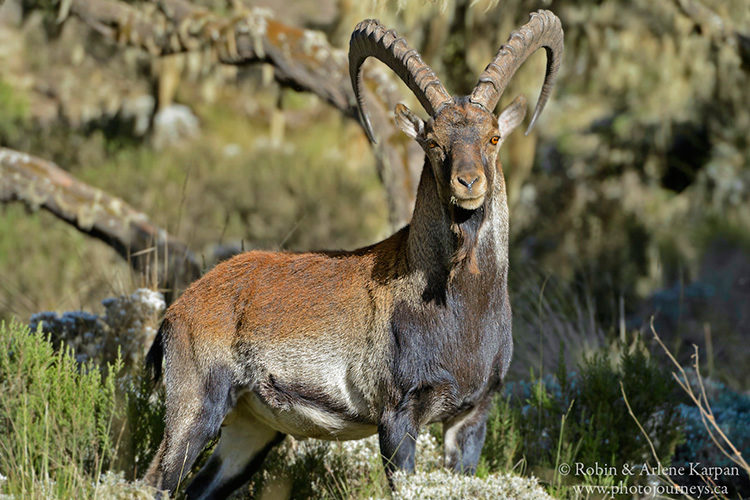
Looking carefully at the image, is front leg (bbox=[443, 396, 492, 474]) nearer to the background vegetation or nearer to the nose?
the background vegetation

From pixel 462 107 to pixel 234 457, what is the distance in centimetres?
250

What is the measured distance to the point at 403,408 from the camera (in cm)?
484

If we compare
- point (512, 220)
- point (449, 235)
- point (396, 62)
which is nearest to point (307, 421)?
point (449, 235)

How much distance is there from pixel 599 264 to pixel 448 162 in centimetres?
907

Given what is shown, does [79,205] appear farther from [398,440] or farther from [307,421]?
[398,440]

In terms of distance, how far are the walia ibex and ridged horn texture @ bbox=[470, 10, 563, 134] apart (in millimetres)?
10

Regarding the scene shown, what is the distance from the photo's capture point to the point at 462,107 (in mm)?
4930

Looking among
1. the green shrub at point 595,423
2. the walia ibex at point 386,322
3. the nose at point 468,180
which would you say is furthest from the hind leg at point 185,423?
the green shrub at point 595,423

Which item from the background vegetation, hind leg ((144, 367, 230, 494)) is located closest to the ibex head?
the background vegetation

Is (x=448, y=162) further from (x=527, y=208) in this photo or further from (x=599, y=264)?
(x=527, y=208)

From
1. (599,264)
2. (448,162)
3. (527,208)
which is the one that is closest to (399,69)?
(448,162)

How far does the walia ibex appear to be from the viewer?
4859 millimetres

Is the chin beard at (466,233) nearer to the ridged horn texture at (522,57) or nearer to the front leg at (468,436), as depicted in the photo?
the ridged horn texture at (522,57)

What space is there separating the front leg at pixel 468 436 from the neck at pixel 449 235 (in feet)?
2.38
